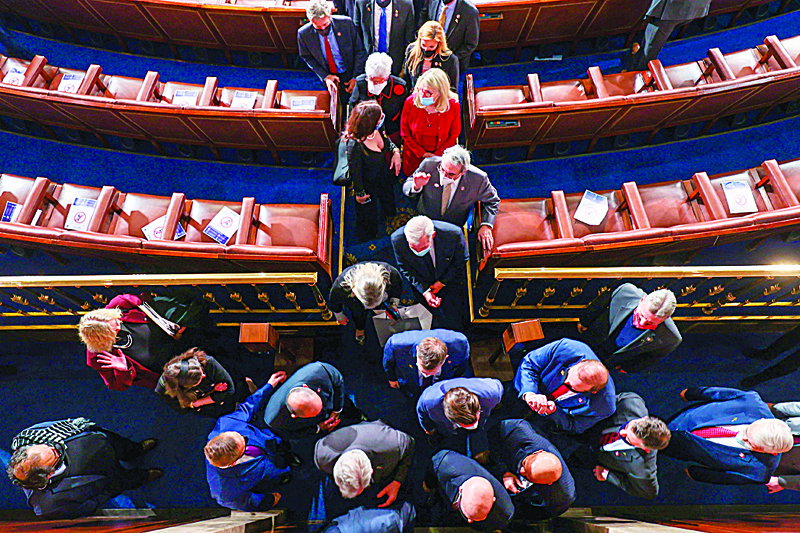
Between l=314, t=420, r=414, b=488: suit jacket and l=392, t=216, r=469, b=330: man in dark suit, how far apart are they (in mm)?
947

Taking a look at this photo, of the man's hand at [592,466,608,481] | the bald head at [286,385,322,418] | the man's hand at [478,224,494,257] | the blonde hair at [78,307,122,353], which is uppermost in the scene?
the man's hand at [478,224,494,257]

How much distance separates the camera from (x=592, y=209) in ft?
10.7

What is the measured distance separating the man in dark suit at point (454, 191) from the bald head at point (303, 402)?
4.68 feet

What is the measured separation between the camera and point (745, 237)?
3.08 m

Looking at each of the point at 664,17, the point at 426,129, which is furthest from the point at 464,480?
the point at 664,17

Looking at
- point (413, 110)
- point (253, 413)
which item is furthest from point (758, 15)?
point (253, 413)

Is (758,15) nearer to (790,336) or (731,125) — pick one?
(731,125)

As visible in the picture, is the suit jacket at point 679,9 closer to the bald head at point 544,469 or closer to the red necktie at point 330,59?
the red necktie at point 330,59

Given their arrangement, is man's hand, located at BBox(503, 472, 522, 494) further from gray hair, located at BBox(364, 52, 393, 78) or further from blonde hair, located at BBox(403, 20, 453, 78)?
blonde hair, located at BBox(403, 20, 453, 78)

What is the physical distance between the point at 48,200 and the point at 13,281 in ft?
3.87

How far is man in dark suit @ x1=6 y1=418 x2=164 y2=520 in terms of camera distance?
2.14 metres

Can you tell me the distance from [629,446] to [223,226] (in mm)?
2887

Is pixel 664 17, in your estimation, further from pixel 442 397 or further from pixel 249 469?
pixel 249 469

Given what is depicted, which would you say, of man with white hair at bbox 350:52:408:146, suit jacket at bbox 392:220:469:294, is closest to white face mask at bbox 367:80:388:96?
man with white hair at bbox 350:52:408:146
